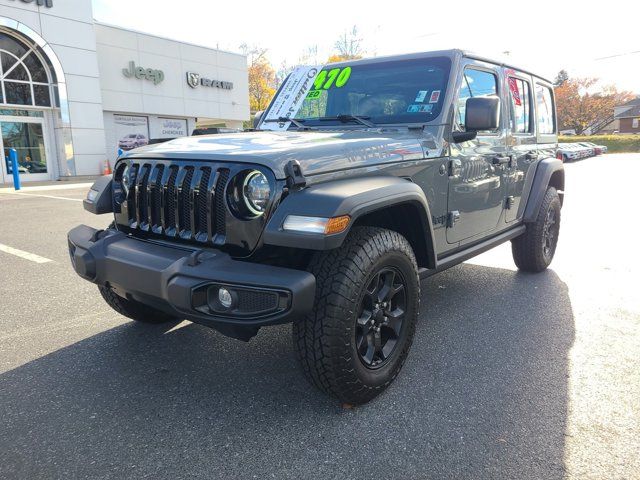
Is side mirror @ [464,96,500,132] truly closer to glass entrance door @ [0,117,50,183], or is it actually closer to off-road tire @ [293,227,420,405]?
off-road tire @ [293,227,420,405]

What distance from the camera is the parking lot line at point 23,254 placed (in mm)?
5492

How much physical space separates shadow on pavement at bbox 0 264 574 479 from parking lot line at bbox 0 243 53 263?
263cm

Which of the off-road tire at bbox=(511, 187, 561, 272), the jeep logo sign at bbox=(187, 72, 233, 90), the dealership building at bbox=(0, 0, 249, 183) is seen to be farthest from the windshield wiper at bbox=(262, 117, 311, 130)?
the jeep logo sign at bbox=(187, 72, 233, 90)

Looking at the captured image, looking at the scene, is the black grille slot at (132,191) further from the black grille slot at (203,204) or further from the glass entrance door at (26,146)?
the glass entrance door at (26,146)

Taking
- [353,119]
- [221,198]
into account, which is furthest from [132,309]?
[353,119]

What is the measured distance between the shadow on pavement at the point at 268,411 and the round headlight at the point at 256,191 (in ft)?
3.42

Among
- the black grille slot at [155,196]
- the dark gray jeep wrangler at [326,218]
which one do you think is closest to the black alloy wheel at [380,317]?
the dark gray jeep wrangler at [326,218]

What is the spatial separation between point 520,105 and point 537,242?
1.31 m

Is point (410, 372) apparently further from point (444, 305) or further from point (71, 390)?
point (71, 390)

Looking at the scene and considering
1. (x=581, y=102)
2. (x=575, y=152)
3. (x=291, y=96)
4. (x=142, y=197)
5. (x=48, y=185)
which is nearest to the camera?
(x=142, y=197)

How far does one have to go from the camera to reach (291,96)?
4.04 meters

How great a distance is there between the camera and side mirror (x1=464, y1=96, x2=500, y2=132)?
3.03 m

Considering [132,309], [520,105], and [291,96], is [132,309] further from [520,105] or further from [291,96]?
[520,105]

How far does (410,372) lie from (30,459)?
1.97m
